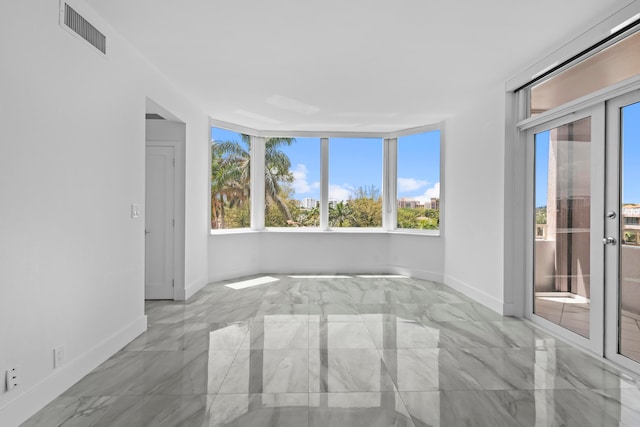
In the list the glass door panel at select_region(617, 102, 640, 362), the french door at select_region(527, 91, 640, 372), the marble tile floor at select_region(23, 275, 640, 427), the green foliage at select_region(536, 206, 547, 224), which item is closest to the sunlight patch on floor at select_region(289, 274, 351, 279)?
the marble tile floor at select_region(23, 275, 640, 427)

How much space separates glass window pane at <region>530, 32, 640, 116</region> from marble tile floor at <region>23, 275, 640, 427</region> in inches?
90.8

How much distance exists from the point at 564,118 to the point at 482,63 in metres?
0.96

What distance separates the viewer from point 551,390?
246 centimetres

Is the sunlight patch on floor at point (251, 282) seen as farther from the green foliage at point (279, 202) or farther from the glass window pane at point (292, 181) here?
the glass window pane at point (292, 181)

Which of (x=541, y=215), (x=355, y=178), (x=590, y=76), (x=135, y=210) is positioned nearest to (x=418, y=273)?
(x=355, y=178)

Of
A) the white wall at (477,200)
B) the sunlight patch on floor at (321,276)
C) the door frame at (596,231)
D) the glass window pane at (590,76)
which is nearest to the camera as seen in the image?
the glass window pane at (590,76)

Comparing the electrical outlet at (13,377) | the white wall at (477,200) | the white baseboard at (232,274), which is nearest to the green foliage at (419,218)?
the white wall at (477,200)

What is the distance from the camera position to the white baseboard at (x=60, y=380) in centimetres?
203

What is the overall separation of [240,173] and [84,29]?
3954mm

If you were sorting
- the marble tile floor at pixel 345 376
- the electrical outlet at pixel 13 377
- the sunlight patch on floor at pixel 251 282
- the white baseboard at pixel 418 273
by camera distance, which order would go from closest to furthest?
the electrical outlet at pixel 13 377, the marble tile floor at pixel 345 376, the sunlight patch on floor at pixel 251 282, the white baseboard at pixel 418 273

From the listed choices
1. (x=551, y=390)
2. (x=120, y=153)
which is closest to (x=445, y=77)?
(x=551, y=390)

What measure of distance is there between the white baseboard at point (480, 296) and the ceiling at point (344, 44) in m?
2.60

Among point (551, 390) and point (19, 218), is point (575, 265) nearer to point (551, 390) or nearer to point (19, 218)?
point (551, 390)

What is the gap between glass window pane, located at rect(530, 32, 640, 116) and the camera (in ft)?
9.20
